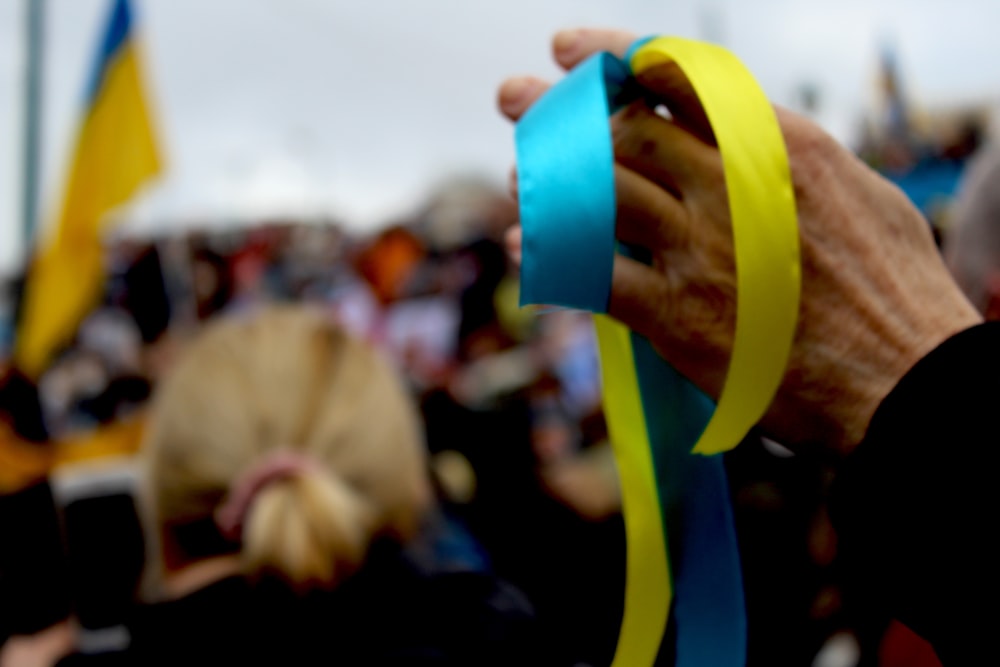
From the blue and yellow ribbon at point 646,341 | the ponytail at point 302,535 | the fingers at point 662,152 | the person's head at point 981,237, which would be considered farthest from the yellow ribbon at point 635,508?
the person's head at point 981,237

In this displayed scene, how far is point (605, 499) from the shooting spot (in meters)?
2.36

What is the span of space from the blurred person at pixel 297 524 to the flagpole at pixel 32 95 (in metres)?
3.67

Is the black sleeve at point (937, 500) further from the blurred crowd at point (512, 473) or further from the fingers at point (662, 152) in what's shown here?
the fingers at point (662, 152)

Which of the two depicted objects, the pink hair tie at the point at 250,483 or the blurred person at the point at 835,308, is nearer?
the blurred person at the point at 835,308

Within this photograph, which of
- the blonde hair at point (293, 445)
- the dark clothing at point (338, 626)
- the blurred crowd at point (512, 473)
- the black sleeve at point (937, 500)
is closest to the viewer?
the black sleeve at point (937, 500)

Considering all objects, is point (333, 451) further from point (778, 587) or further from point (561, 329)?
point (561, 329)

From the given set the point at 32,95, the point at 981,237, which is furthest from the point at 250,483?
the point at 32,95

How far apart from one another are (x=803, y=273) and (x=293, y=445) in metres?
0.81

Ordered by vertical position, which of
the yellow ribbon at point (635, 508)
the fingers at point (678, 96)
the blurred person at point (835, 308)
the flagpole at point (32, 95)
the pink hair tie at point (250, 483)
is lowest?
the pink hair tie at point (250, 483)

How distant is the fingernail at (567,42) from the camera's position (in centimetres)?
70

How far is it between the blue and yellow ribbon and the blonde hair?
561 millimetres

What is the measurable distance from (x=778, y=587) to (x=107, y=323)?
6.46m

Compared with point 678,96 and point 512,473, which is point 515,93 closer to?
point 678,96

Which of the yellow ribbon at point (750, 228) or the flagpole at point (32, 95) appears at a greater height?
the flagpole at point (32, 95)
